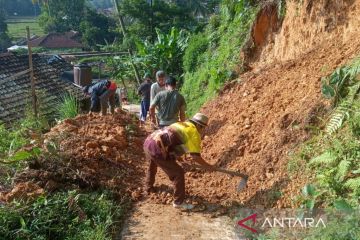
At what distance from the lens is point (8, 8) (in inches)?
3231

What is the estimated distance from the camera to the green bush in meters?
14.9

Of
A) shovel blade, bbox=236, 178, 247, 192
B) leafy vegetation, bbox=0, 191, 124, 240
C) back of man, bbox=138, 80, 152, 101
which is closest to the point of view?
leafy vegetation, bbox=0, 191, 124, 240

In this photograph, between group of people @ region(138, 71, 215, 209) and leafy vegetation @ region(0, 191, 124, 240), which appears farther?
group of people @ region(138, 71, 215, 209)

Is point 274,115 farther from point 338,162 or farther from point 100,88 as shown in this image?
point 100,88

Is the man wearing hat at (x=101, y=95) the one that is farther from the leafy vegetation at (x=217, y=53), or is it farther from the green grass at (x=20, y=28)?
the green grass at (x=20, y=28)

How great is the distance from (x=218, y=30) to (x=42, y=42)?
4400 cm

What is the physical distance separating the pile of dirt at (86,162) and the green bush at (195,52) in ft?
25.1

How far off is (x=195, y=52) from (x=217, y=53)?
2.64m

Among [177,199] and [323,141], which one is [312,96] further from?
[177,199]

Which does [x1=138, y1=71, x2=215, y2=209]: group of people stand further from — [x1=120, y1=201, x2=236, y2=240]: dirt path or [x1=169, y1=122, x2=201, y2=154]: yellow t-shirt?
[x1=120, y1=201, x2=236, y2=240]: dirt path

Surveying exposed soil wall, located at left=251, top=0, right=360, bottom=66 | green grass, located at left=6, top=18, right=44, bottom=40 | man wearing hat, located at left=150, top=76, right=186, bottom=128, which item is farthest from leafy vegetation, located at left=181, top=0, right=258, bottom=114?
green grass, located at left=6, top=18, right=44, bottom=40

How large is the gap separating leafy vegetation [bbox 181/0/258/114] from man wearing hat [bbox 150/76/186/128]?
3.27 metres

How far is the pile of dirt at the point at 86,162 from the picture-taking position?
5.13 meters

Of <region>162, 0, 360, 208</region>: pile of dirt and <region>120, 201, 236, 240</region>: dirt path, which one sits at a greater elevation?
A: <region>162, 0, 360, 208</region>: pile of dirt
